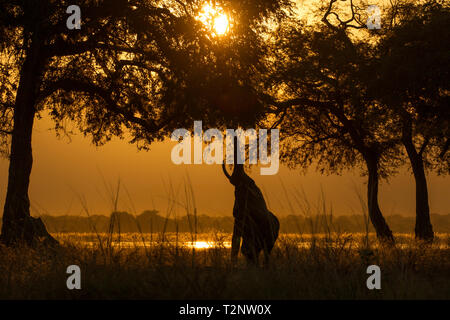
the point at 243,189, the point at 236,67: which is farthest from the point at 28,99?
the point at 243,189

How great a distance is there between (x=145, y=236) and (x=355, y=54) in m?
16.6

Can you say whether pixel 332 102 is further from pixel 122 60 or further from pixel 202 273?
pixel 202 273

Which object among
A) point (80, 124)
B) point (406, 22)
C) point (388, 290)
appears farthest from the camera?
point (80, 124)

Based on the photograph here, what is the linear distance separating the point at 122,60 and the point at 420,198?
14.3m

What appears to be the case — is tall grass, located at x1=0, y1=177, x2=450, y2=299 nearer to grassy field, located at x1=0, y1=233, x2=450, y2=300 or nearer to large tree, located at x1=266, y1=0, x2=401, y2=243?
grassy field, located at x1=0, y1=233, x2=450, y2=300

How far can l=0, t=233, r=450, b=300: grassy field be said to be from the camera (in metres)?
6.73

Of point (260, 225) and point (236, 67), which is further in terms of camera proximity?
point (236, 67)

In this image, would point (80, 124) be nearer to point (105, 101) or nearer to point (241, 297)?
point (105, 101)

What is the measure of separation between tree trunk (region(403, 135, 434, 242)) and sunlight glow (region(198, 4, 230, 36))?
1131 centimetres

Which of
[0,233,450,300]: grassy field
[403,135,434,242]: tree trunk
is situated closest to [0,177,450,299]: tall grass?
[0,233,450,300]: grassy field

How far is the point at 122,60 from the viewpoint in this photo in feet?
61.5

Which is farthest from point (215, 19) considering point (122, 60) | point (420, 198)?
point (420, 198)

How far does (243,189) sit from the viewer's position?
1091 centimetres

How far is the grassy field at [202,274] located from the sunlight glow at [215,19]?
8.88 metres
